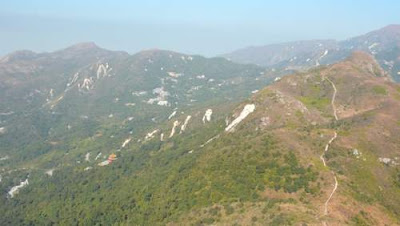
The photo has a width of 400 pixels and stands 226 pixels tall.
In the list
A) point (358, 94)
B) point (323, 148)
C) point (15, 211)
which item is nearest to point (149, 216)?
point (323, 148)

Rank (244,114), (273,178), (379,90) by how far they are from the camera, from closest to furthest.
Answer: (273,178), (379,90), (244,114)

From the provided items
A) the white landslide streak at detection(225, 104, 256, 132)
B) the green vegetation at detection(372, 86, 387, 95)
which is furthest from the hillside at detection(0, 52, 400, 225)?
the white landslide streak at detection(225, 104, 256, 132)

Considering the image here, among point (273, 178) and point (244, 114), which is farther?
point (244, 114)

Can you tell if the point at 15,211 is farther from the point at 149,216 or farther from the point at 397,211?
the point at 397,211

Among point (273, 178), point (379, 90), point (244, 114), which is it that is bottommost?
point (244, 114)

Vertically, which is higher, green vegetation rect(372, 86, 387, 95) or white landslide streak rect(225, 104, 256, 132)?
Answer: green vegetation rect(372, 86, 387, 95)

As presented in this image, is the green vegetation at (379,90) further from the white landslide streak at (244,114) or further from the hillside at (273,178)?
the white landslide streak at (244,114)

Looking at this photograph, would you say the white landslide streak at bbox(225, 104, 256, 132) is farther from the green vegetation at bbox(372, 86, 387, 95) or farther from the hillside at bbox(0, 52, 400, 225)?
the green vegetation at bbox(372, 86, 387, 95)

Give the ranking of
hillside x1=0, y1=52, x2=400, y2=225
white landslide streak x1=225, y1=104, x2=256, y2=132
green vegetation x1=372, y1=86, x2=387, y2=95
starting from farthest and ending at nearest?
1. white landslide streak x1=225, y1=104, x2=256, y2=132
2. green vegetation x1=372, y1=86, x2=387, y2=95
3. hillside x1=0, y1=52, x2=400, y2=225

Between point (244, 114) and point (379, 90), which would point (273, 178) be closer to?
point (244, 114)

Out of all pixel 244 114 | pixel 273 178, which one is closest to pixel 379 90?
pixel 244 114

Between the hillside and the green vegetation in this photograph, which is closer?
the hillside

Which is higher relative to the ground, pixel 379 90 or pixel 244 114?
pixel 379 90
